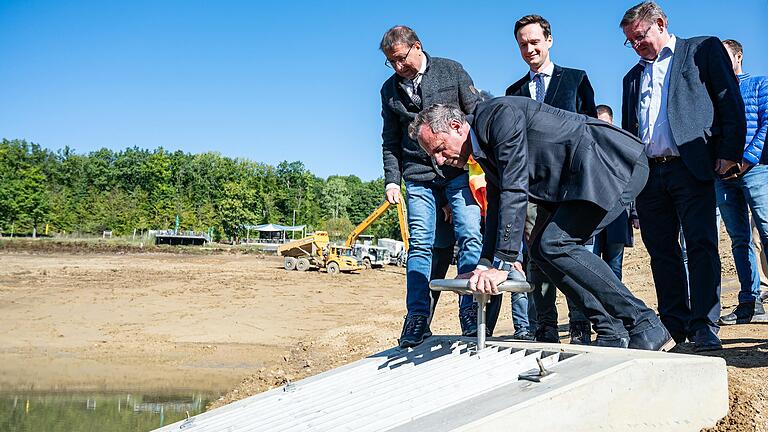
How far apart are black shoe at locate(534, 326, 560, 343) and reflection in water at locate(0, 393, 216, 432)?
3.69 meters

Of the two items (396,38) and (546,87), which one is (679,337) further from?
(396,38)

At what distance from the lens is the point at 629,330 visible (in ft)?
11.8

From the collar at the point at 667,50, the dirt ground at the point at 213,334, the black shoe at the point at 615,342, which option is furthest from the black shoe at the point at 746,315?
the collar at the point at 667,50

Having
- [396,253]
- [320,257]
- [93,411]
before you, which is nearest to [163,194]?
[396,253]

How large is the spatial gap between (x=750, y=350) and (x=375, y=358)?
236 cm

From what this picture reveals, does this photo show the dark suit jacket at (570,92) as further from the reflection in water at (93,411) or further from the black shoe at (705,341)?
the reflection in water at (93,411)

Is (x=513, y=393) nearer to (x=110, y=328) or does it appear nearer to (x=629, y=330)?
(x=629, y=330)

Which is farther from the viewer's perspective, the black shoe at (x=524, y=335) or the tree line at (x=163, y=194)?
the tree line at (x=163, y=194)

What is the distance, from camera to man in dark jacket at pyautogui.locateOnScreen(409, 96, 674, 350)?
3439 millimetres

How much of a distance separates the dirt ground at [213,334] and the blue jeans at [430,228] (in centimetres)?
150

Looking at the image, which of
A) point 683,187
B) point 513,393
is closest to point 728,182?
point 683,187

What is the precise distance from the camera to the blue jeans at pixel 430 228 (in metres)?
4.65

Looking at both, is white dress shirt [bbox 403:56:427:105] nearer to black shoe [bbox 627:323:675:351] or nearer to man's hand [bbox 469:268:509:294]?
man's hand [bbox 469:268:509:294]

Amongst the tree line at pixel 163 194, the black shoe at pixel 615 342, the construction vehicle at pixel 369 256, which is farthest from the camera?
the tree line at pixel 163 194
